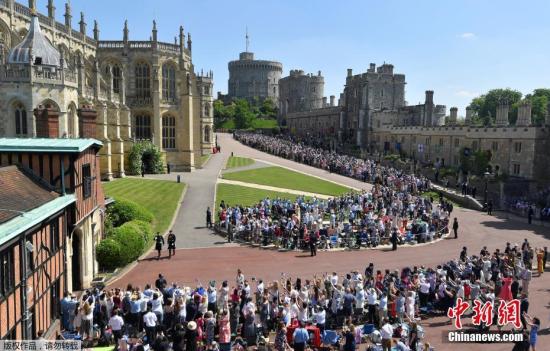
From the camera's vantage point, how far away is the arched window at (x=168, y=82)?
5334cm

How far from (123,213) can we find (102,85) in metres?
24.7

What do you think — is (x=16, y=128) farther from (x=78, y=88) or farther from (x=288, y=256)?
(x=288, y=256)

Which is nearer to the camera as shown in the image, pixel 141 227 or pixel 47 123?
pixel 47 123

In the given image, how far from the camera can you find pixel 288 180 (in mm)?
45781

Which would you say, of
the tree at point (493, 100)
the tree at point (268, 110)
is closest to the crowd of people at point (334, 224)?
the tree at point (493, 100)

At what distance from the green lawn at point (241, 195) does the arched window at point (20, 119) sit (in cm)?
1444

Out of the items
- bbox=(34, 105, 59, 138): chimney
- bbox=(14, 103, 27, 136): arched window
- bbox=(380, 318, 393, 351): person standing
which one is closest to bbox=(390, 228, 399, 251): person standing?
bbox=(380, 318, 393, 351): person standing

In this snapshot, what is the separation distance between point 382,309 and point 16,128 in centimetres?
2890

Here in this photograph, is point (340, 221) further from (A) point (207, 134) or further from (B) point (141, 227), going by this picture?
(A) point (207, 134)

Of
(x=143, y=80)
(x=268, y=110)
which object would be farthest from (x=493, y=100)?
(x=143, y=80)

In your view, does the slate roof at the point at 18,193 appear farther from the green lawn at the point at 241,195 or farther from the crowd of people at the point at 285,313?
the green lawn at the point at 241,195

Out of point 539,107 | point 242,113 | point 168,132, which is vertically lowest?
point 168,132

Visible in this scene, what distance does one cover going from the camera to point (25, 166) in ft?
52.7

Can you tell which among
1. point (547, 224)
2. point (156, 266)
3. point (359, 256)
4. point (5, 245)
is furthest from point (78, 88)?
point (547, 224)
